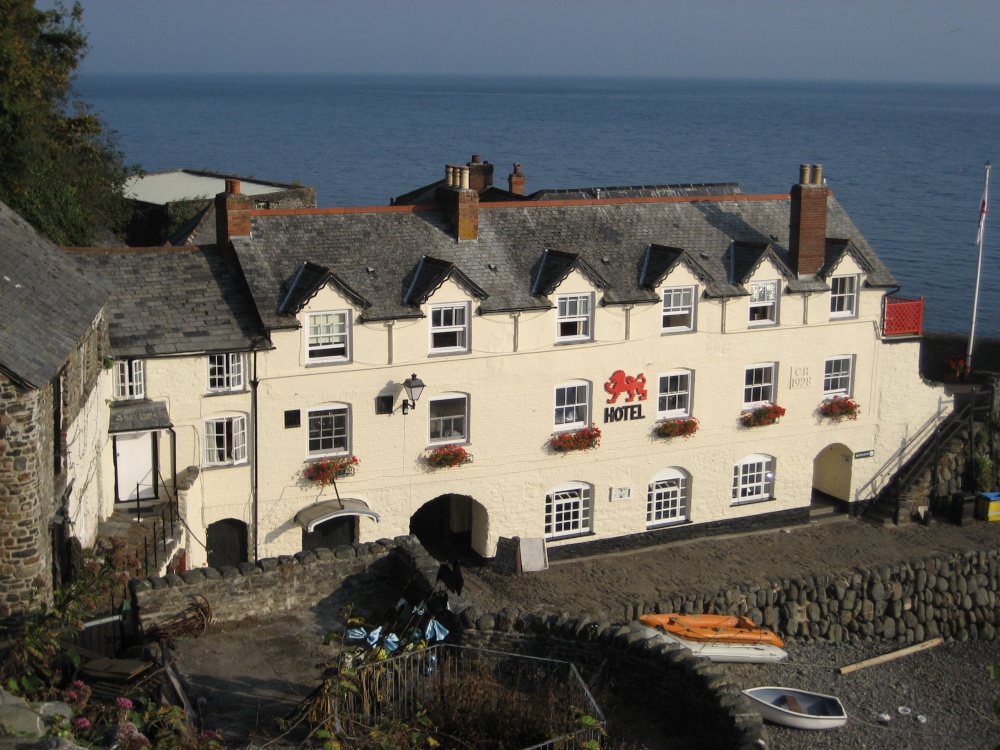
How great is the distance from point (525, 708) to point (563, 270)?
17967mm

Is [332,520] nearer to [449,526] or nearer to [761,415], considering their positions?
[449,526]

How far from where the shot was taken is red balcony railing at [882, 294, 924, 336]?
35312 mm

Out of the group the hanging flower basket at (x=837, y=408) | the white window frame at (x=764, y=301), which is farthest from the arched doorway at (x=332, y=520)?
the hanging flower basket at (x=837, y=408)

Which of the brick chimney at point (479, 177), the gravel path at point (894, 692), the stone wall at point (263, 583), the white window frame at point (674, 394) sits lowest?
the gravel path at point (894, 692)

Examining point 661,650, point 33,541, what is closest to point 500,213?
point 33,541

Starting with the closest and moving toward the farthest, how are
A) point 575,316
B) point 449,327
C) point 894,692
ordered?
point 894,692 < point 449,327 < point 575,316

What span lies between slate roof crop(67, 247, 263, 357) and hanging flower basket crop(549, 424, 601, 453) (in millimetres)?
7959

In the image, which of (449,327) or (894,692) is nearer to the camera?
(894,692)

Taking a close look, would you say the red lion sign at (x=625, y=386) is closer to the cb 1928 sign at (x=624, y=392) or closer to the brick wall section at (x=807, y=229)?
the cb 1928 sign at (x=624, y=392)

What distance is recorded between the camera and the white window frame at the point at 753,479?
34688 millimetres

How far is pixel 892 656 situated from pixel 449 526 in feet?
38.7

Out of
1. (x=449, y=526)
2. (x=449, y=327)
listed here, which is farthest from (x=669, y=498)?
(x=449, y=327)

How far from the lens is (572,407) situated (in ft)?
105

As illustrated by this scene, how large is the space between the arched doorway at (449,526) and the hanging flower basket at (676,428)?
519cm
